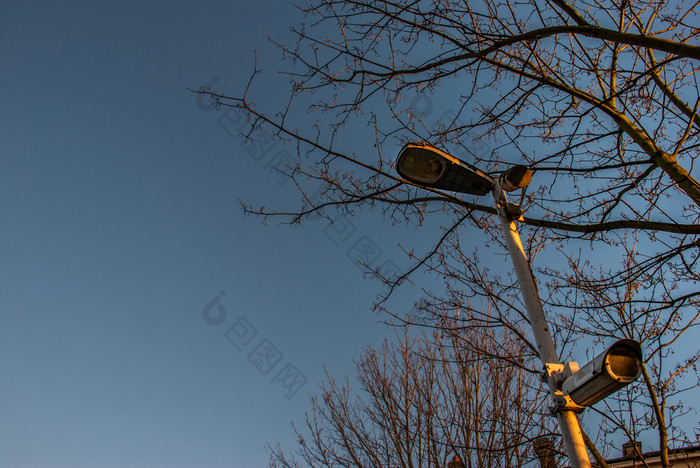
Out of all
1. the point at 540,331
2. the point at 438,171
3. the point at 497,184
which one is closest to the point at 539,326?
the point at 540,331

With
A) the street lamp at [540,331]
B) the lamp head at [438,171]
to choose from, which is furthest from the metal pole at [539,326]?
the lamp head at [438,171]

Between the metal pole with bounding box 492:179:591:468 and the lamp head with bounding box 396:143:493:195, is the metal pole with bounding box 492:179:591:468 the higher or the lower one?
the lower one

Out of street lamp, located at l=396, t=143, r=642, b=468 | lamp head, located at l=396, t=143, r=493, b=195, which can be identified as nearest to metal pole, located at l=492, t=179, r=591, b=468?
street lamp, located at l=396, t=143, r=642, b=468

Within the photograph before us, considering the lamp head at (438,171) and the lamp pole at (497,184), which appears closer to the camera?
the lamp pole at (497,184)

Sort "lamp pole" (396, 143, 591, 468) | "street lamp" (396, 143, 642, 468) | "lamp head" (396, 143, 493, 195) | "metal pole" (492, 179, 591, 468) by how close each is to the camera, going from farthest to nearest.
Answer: "lamp head" (396, 143, 493, 195), "lamp pole" (396, 143, 591, 468), "metal pole" (492, 179, 591, 468), "street lamp" (396, 143, 642, 468)

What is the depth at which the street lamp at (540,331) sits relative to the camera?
5.52 feet

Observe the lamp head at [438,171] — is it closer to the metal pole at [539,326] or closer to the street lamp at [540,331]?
the street lamp at [540,331]

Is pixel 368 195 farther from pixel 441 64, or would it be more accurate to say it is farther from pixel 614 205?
pixel 614 205

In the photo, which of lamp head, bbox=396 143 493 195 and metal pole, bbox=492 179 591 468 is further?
lamp head, bbox=396 143 493 195

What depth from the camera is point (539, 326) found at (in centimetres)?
221

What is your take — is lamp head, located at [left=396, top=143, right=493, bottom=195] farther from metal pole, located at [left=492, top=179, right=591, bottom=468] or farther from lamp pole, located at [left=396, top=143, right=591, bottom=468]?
metal pole, located at [left=492, top=179, right=591, bottom=468]

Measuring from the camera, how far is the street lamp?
1.68 metres

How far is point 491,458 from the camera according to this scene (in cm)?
615

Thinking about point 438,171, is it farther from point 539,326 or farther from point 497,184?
point 539,326
